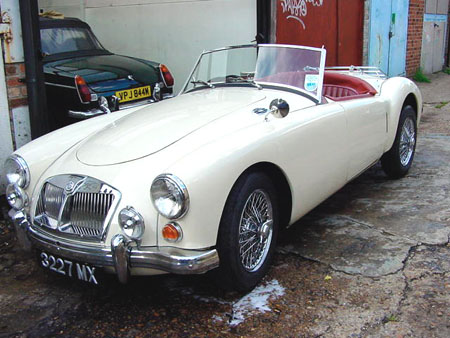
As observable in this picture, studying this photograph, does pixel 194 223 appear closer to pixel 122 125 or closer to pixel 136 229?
pixel 136 229

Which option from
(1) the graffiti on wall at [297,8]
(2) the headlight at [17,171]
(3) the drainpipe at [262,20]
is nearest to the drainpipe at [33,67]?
(2) the headlight at [17,171]

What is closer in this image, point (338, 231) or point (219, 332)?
point (219, 332)

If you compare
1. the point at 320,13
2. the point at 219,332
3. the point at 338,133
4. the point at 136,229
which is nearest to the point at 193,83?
the point at 338,133

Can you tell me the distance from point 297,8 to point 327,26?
36.9 inches

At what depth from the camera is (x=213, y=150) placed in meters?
2.77

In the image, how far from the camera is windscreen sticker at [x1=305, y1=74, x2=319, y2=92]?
12.6 feet

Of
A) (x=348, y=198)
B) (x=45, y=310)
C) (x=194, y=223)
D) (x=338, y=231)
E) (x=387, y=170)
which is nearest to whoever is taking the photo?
(x=194, y=223)

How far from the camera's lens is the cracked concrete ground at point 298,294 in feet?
8.87

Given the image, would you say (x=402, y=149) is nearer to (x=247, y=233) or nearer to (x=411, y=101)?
(x=411, y=101)

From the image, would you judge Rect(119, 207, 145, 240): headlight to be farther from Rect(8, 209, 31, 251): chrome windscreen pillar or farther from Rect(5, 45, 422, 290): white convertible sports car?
Rect(8, 209, 31, 251): chrome windscreen pillar

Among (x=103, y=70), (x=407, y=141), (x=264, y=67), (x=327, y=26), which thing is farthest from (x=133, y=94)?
(x=327, y=26)

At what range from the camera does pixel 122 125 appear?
353 cm

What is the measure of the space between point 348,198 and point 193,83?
68.7 inches

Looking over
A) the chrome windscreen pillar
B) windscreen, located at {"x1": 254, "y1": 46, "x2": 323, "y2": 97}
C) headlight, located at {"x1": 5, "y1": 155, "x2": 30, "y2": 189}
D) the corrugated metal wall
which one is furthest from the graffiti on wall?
the chrome windscreen pillar
